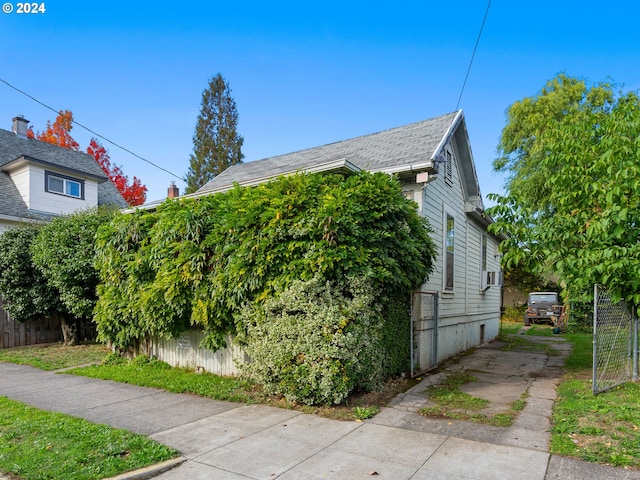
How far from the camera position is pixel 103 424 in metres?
4.84

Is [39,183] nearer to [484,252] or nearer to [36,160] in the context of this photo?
[36,160]

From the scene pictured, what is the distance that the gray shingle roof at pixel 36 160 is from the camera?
14.2 m

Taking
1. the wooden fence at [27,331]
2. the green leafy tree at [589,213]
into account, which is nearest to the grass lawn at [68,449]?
the green leafy tree at [589,213]

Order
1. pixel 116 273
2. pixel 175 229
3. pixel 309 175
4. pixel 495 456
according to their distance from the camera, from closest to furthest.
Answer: pixel 495 456, pixel 309 175, pixel 175 229, pixel 116 273

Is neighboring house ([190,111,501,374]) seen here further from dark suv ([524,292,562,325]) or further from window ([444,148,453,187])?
dark suv ([524,292,562,325])

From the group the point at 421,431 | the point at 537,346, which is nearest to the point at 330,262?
the point at 421,431

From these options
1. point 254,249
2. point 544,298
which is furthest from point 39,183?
point 544,298

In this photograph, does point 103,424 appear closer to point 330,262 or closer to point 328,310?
point 328,310

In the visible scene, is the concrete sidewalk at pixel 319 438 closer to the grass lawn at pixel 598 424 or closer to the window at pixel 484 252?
the grass lawn at pixel 598 424

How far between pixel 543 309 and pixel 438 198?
17.4 m

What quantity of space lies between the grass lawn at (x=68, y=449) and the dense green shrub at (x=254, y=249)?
264 centimetres

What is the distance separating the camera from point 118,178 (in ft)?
92.2

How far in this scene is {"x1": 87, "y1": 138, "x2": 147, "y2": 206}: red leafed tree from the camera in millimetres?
27125

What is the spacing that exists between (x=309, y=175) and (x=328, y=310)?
2.16 m
